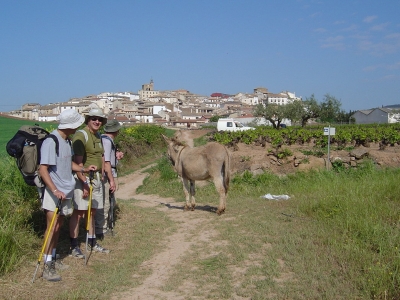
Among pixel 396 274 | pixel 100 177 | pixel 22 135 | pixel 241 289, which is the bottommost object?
pixel 241 289

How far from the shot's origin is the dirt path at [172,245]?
16.5 feet

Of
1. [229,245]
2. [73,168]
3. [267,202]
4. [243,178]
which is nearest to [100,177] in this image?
[73,168]

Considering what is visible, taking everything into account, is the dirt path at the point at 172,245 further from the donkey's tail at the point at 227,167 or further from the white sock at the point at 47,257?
the white sock at the point at 47,257

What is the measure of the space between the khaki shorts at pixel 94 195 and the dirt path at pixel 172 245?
1.30 m

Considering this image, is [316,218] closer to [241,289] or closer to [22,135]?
[241,289]

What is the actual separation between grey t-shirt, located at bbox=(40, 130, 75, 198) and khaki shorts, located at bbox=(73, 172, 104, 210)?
63cm

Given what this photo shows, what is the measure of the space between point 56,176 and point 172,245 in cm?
268

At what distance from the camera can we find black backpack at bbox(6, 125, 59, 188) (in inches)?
205

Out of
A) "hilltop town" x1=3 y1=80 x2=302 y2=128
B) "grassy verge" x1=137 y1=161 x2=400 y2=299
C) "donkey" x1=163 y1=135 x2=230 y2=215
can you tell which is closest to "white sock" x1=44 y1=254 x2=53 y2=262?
"grassy verge" x1=137 y1=161 x2=400 y2=299

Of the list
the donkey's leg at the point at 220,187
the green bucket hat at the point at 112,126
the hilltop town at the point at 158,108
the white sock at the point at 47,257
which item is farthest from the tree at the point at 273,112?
the white sock at the point at 47,257

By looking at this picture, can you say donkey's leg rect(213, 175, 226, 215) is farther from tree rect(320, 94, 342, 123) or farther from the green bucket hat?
tree rect(320, 94, 342, 123)

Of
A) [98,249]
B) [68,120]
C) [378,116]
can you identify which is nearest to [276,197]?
[98,249]

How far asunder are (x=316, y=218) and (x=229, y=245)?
2059 millimetres

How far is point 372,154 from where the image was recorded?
15.8 meters
